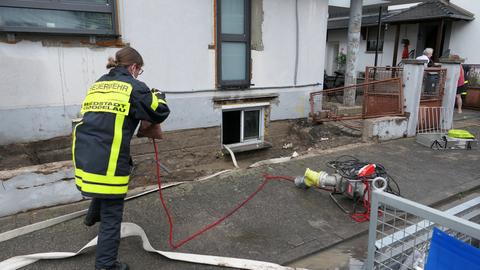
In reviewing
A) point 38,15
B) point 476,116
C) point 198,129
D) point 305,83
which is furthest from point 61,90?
point 476,116

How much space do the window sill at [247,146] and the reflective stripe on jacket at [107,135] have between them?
12.9 feet

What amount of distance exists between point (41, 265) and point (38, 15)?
10.6 feet

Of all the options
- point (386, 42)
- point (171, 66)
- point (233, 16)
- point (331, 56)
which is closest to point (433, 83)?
point (233, 16)

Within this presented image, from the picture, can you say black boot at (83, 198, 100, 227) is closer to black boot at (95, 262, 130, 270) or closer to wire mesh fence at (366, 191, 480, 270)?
black boot at (95, 262, 130, 270)

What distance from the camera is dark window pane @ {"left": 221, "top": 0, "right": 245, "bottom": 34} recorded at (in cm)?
604

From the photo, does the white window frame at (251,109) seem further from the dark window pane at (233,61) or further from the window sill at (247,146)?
the dark window pane at (233,61)

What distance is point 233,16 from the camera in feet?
20.1

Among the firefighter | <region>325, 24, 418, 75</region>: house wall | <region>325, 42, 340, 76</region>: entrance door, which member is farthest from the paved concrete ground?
<region>325, 42, 340, 76</region>: entrance door

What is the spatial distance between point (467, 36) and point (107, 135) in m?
15.7

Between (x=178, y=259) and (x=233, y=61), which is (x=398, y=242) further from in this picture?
(x=233, y=61)

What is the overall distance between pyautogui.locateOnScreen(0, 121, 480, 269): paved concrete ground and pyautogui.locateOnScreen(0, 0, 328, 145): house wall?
5.91 feet

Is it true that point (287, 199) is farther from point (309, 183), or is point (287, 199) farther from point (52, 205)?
point (52, 205)

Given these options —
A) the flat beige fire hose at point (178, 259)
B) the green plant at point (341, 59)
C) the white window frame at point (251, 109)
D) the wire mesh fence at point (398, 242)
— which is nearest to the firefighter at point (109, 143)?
the flat beige fire hose at point (178, 259)

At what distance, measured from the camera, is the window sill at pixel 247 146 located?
22.0 ft
